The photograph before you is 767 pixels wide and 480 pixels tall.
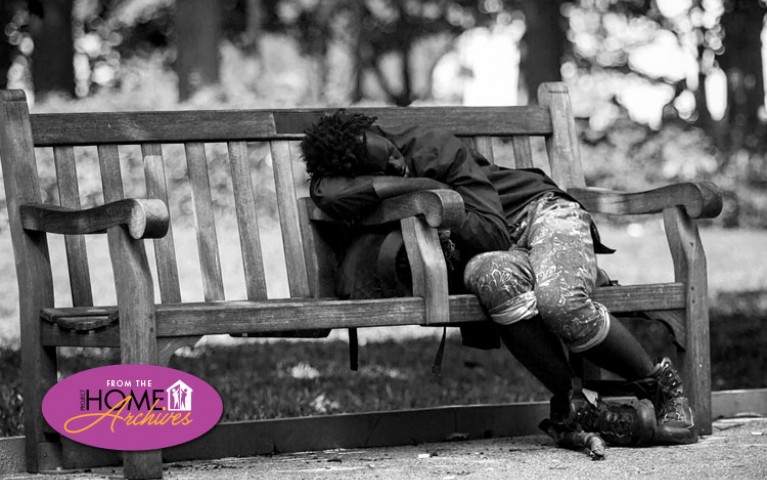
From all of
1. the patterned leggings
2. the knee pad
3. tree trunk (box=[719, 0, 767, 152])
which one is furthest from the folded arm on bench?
tree trunk (box=[719, 0, 767, 152])

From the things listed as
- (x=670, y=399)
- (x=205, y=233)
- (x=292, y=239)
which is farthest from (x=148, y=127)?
(x=670, y=399)

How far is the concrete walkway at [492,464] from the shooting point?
394cm

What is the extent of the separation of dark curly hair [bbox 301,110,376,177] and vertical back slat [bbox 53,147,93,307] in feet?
2.86

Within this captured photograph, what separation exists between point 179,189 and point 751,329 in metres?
5.24

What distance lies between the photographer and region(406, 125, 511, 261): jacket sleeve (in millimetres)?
4441

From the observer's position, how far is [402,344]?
7.82 meters

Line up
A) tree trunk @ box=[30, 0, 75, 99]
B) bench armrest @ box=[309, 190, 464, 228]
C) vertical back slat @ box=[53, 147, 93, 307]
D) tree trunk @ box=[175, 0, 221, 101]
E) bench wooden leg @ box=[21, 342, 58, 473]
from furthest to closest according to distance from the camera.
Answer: tree trunk @ box=[30, 0, 75, 99], tree trunk @ box=[175, 0, 221, 101], vertical back slat @ box=[53, 147, 93, 307], bench wooden leg @ box=[21, 342, 58, 473], bench armrest @ box=[309, 190, 464, 228]

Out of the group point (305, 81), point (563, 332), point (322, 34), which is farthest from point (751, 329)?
point (305, 81)

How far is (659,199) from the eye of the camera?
4.91 meters

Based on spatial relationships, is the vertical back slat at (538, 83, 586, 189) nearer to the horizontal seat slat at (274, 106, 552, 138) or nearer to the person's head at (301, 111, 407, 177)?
the horizontal seat slat at (274, 106, 552, 138)

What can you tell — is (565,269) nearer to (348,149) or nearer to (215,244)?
(348,149)

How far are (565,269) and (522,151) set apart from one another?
1.20 metres

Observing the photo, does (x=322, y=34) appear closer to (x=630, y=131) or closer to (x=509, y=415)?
(x=630, y=131)

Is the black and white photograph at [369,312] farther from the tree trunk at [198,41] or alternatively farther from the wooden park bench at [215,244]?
the tree trunk at [198,41]
